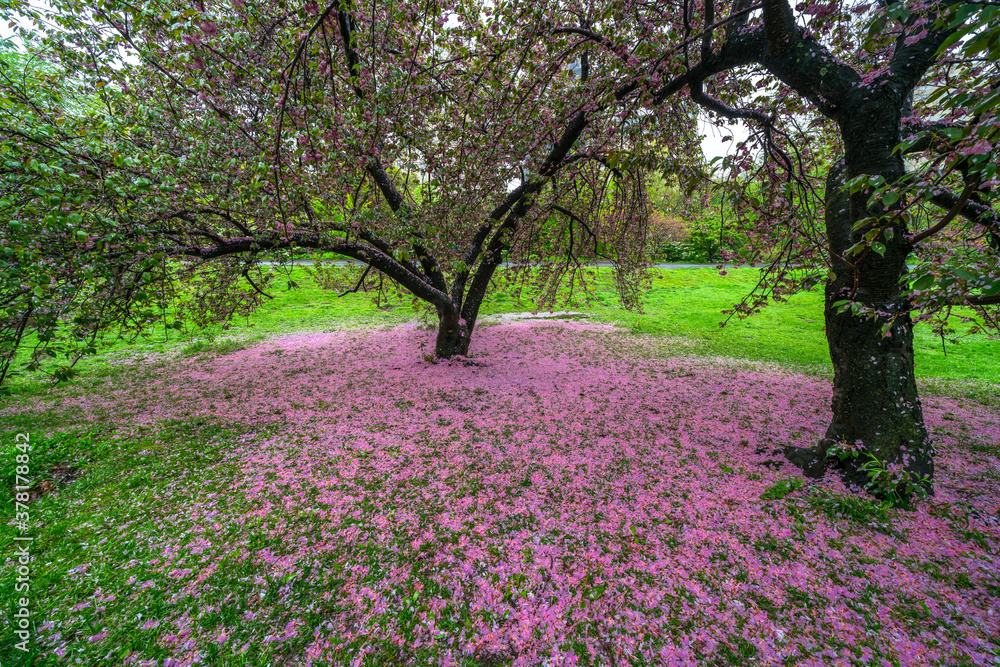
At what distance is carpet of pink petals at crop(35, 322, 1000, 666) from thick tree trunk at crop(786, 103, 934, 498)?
21.2 inches

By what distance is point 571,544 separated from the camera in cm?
385

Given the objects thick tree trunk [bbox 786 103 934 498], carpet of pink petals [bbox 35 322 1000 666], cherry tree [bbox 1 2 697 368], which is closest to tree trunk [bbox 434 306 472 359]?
cherry tree [bbox 1 2 697 368]

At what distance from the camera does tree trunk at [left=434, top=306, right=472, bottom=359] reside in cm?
975

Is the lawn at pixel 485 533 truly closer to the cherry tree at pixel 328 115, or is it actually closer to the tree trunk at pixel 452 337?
the tree trunk at pixel 452 337

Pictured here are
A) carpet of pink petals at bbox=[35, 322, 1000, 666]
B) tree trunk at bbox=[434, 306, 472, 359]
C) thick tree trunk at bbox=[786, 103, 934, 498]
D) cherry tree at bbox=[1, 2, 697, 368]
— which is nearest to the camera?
carpet of pink petals at bbox=[35, 322, 1000, 666]

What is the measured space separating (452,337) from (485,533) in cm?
651

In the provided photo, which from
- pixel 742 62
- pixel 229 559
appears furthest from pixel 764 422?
pixel 229 559

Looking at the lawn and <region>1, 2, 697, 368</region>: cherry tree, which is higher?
<region>1, 2, 697, 368</region>: cherry tree

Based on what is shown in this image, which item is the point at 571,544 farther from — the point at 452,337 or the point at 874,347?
the point at 452,337

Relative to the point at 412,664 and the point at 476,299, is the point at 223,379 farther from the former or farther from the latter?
the point at 412,664

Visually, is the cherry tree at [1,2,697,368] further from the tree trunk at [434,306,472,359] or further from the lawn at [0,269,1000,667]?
the lawn at [0,269,1000,667]

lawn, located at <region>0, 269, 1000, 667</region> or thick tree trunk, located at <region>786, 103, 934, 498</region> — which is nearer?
lawn, located at <region>0, 269, 1000, 667</region>

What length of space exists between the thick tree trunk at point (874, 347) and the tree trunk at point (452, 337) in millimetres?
7567

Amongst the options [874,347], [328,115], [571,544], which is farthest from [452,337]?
[874,347]
